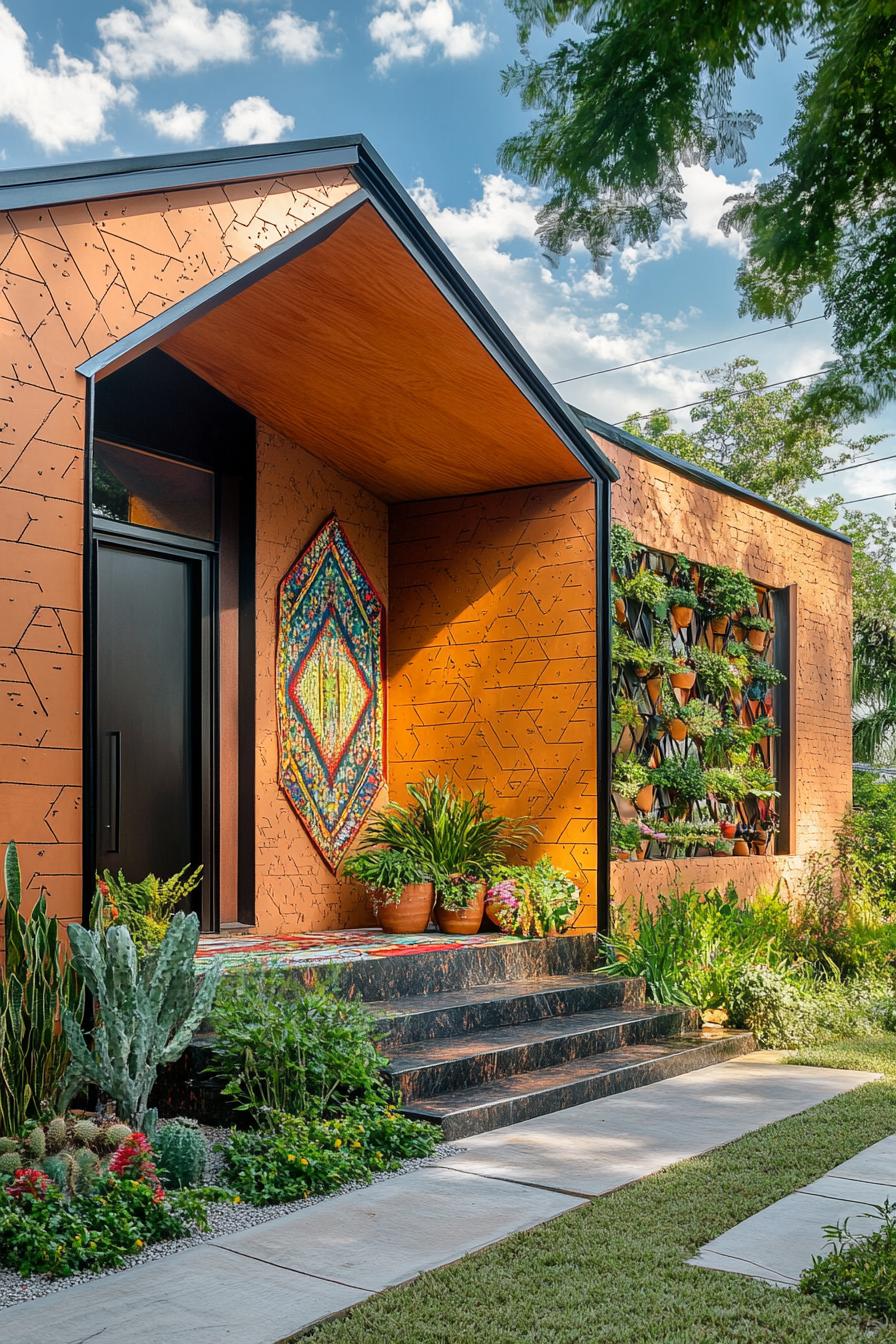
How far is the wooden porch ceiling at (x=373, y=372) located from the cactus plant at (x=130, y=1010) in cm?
321

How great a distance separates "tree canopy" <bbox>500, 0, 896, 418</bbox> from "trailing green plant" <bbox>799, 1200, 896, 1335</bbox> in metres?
2.45

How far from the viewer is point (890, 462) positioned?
80.8 ft

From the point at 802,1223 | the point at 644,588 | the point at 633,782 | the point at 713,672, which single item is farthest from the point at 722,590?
the point at 802,1223

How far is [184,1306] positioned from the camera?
3314mm

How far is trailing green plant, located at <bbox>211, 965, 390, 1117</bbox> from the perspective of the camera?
194 inches

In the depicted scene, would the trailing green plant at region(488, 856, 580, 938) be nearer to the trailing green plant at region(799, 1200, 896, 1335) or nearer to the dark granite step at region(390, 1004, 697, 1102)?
the dark granite step at region(390, 1004, 697, 1102)

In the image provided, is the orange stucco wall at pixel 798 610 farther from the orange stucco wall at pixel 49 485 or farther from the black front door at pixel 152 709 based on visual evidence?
the orange stucco wall at pixel 49 485

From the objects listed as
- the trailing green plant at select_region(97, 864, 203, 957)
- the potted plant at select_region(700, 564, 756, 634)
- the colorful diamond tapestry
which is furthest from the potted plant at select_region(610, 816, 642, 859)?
the trailing green plant at select_region(97, 864, 203, 957)

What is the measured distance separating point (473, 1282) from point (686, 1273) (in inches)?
25.0

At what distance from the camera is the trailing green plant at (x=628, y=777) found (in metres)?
8.96

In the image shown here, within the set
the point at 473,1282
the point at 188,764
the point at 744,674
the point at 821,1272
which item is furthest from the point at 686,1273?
the point at 744,674

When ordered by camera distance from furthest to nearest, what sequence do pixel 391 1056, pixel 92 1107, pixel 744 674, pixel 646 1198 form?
pixel 744 674 < pixel 391 1056 < pixel 92 1107 < pixel 646 1198

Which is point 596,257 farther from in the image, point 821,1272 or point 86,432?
point 821,1272

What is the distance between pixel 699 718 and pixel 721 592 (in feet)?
4.18
